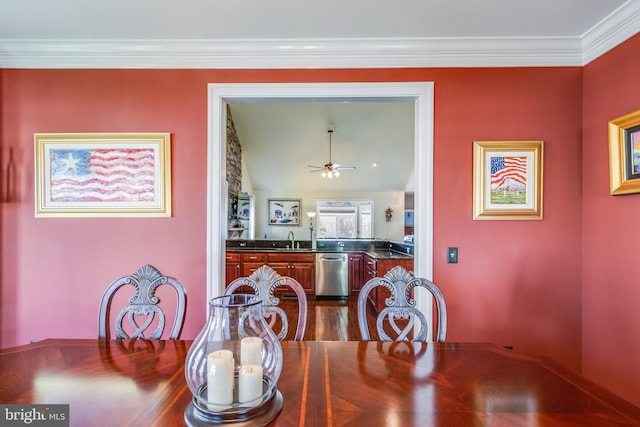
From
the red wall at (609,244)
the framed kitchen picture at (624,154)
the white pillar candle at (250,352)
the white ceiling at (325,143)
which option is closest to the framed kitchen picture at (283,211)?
the white ceiling at (325,143)

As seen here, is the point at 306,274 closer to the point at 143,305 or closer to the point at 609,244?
the point at 143,305

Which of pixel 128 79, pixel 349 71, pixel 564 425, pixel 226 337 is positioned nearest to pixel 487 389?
pixel 564 425

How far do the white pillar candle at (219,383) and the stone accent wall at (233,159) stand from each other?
444 cm

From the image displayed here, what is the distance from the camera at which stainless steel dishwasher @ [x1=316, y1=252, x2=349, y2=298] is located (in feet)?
17.2

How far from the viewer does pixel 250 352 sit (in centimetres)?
91

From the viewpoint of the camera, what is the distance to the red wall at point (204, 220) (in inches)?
80.5

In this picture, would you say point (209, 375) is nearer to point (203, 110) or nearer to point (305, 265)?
point (203, 110)

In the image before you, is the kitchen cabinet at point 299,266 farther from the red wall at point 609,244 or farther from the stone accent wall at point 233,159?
the red wall at point 609,244

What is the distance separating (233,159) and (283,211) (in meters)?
2.83

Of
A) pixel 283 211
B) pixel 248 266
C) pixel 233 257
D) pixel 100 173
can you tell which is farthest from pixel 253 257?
pixel 100 173

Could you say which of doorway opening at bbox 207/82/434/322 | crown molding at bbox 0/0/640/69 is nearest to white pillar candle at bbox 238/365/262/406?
doorway opening at bbox 207/82/434/322

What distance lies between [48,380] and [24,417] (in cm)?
18

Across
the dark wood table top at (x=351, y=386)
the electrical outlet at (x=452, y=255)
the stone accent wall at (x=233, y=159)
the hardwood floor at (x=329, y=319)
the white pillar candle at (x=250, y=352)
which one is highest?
the stone accent wall at (x=233, y=159)

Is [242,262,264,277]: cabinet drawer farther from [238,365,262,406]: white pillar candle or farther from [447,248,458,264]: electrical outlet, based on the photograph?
[238,365,262,406]: white pillar candle
